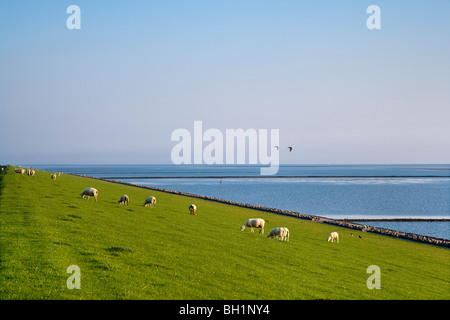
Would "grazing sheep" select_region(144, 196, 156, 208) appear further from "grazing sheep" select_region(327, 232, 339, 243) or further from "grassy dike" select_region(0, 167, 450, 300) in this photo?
"grazing sheep" select_region(327, 232, 339, 243)

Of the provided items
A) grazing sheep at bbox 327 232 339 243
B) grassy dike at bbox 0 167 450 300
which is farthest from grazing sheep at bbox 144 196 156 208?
grazing sheep at bbox 327 232 339 243

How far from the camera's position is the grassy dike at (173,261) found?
643 inches

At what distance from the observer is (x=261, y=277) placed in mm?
20797

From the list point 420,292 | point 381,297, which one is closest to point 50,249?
point 381,297

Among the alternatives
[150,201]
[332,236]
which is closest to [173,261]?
[332,236]

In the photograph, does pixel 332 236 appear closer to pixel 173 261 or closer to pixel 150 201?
pixel 150 201

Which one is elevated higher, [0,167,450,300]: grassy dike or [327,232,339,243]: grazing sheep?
[0,167,450,300]: grassy dike

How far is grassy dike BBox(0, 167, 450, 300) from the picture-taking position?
1634 cm

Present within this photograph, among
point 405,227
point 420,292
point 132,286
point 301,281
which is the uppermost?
point 132,286

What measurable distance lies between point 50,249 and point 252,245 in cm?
1549

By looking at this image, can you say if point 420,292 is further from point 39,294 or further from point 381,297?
point 39,294

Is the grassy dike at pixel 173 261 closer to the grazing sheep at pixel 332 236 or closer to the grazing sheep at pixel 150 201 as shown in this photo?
the grazing sheep at pixel 332 236

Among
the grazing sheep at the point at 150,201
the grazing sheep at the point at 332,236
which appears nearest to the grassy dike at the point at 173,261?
the grazing sheep at the point at 332,236
